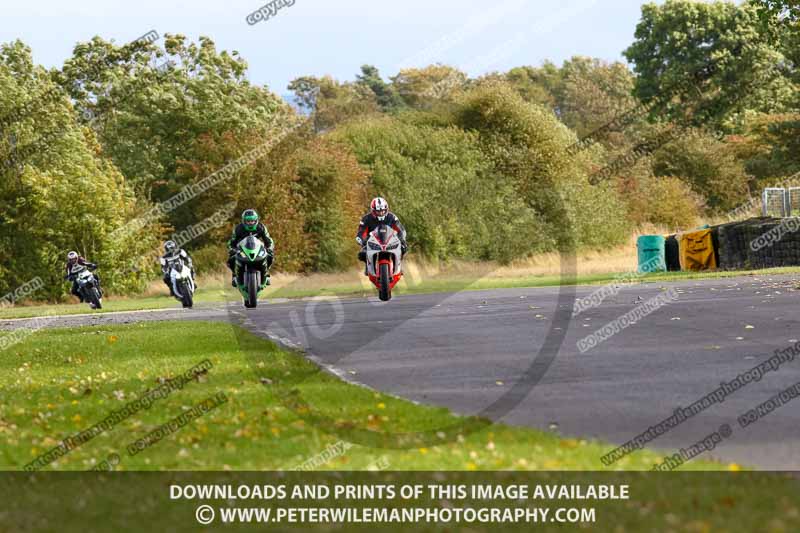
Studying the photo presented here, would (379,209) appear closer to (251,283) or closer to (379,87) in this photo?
(251,283)

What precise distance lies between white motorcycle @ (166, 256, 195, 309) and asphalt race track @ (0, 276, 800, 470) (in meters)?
1.58

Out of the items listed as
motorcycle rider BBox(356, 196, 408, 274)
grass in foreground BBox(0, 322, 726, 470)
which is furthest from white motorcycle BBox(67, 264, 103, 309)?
grass in foreground BBox(0, 322, 726, 470)

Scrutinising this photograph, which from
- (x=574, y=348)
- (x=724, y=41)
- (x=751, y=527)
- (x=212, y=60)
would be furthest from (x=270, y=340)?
(x=724, y=41)

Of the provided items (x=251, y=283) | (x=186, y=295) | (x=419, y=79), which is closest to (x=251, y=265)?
(x=251, y=283)

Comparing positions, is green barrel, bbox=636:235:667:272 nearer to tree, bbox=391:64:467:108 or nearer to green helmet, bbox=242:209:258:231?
green helmet, bbox=242:209:258:231

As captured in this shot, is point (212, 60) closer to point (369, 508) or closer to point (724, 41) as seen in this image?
point (724, 41)

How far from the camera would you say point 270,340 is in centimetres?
2019

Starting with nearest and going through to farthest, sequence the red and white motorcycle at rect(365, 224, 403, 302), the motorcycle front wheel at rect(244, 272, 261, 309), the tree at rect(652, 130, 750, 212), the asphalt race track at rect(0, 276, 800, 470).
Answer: the asphalt race track at rect(0, 276, 800, 470) < the red and white motorcycle at rect(365, 224, 403, 302) < the motorcycle front wheel at rect(244, 272, 261, 309) < the tree at rect(652, 130, 750, 212)

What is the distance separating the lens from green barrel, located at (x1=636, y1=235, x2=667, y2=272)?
43.0 metres

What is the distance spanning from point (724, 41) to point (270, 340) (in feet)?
236

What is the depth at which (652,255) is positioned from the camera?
142 feet

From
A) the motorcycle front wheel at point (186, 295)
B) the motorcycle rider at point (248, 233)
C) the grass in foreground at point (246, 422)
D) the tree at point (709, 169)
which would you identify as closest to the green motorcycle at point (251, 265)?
the motorcycle rider at point (248, 233)

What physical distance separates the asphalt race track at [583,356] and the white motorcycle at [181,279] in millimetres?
1581

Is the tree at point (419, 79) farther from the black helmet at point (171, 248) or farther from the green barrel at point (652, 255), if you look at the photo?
the black helmet at point (171, 248)
